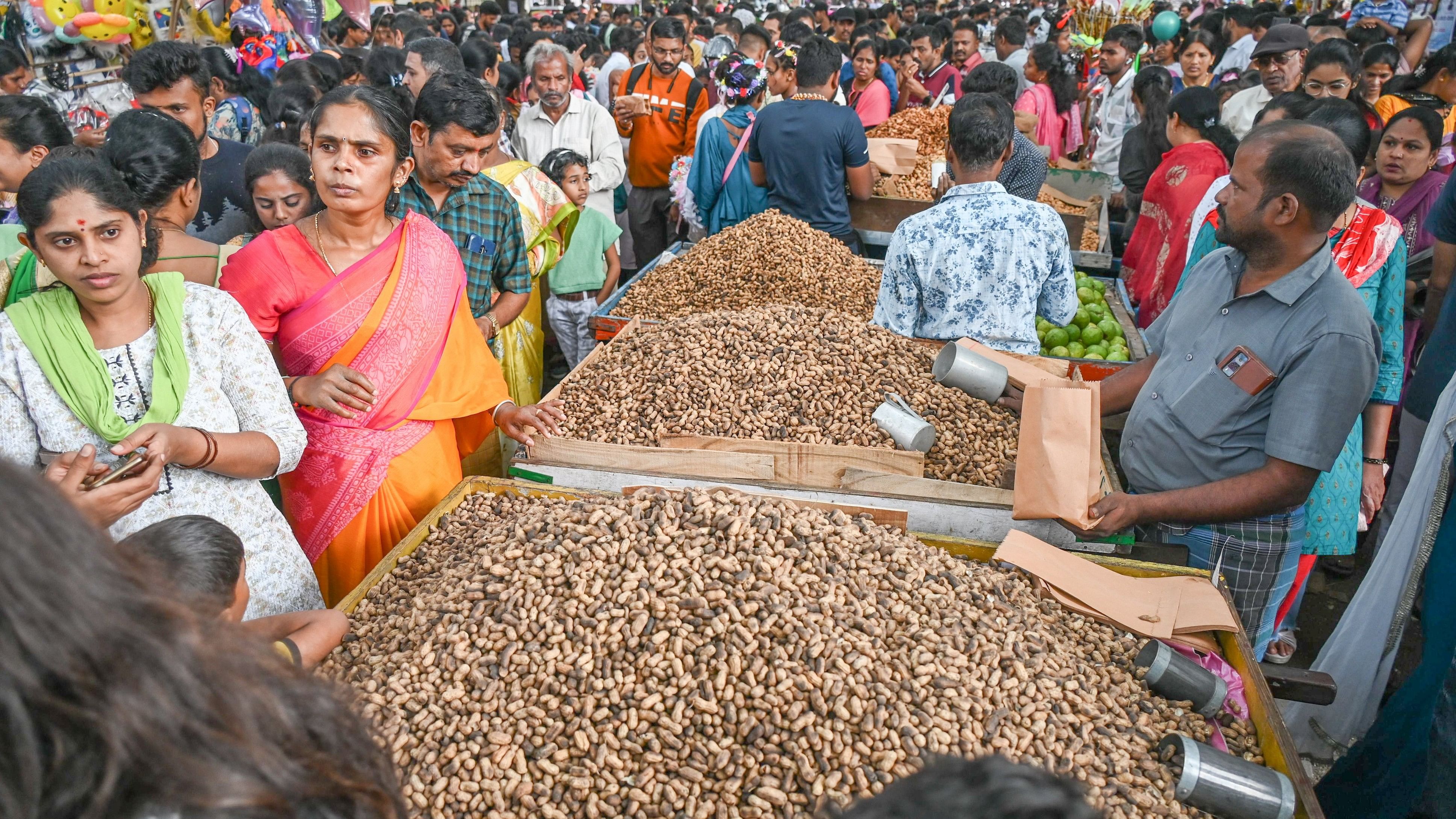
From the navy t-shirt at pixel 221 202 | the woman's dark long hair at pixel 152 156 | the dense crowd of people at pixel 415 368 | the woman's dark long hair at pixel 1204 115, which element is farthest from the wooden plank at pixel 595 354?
the woman's dark long hair at pixel 1204 115

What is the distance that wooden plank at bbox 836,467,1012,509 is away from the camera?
8.44 feet

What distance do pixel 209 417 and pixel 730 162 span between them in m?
3.97

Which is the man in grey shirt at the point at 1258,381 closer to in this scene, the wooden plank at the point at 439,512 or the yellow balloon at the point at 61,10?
the wooden plank at the point at 439,512

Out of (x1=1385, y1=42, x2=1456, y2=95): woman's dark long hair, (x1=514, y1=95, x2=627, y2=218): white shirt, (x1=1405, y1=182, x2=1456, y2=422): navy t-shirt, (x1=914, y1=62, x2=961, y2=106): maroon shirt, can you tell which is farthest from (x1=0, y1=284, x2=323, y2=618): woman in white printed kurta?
(x1=914, y1=62, x2=961, y2=106): maroon shirt

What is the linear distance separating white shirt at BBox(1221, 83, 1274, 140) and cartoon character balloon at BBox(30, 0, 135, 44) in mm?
10151

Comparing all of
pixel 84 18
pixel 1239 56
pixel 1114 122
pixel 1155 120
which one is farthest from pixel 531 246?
pixel 1239 56

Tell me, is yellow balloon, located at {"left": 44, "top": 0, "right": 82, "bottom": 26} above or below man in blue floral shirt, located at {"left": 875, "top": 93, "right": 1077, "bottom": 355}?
above

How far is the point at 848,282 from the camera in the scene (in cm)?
446

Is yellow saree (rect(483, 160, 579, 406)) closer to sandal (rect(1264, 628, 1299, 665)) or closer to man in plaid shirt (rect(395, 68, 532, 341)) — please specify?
man in plaid shirt (rect(395, 68, 532, 341))

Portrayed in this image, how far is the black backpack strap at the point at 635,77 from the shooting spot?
6668 millimetres

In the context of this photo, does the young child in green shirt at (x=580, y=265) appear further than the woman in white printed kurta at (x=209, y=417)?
Yes

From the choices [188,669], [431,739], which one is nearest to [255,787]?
[188,669]

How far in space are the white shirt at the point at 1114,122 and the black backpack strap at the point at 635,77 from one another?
13.7ft

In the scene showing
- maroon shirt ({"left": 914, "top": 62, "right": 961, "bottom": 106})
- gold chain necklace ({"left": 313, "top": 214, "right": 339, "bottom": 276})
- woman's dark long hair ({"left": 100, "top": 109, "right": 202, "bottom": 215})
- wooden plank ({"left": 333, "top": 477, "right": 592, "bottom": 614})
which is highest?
woman's dark long hair ({"left": 100, "top": 109, "right": 202, "bottom": 215})
